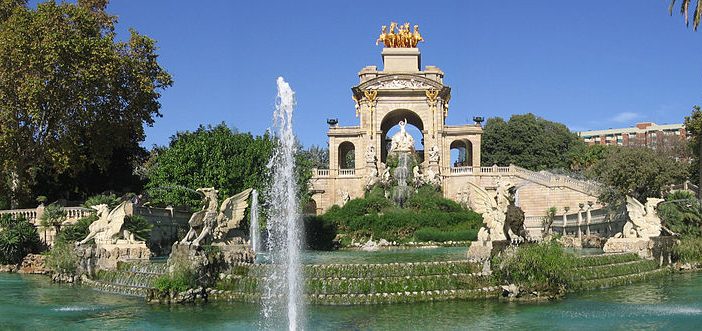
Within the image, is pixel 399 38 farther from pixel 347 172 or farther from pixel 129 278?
pixel 129 278

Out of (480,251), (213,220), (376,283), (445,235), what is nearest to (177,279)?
(213,220)

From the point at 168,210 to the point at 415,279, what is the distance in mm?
16868

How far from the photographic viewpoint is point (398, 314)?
52.2ft

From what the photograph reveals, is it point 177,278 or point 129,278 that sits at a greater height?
point 177,278

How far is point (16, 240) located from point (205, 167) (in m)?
8.48

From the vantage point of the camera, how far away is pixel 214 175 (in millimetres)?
32406

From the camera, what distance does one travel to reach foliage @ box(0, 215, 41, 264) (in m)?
27.6

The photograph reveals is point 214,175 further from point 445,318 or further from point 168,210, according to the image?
point 445,318

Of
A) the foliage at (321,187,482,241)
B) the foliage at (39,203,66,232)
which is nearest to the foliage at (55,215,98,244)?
the foliage at (39,203,66,232)

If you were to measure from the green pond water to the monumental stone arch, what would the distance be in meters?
32.8

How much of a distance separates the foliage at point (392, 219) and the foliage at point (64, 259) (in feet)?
66.9

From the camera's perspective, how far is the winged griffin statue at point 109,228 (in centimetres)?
2294

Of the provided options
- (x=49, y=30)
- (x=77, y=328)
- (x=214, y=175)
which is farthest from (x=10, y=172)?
(x=77, y=328)

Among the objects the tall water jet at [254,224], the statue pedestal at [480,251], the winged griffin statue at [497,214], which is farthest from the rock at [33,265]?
the winged griffin statue at [497,214]
